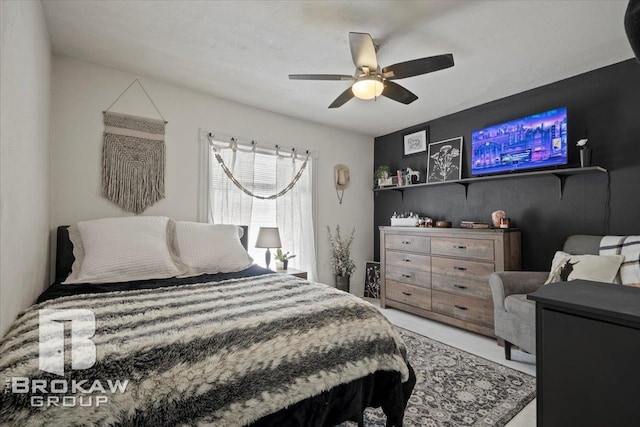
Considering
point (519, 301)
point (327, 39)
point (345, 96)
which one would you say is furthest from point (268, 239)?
point (519, 301)

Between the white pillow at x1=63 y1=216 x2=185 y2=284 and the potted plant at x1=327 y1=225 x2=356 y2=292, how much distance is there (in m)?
2.35

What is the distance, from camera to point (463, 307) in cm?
314

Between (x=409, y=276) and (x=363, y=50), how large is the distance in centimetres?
267

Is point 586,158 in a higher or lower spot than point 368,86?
lower

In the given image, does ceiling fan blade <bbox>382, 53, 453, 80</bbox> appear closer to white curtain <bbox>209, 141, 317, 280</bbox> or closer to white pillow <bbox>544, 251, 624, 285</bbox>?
white pillow <bbox>544, 251, 624, 285</bbox>

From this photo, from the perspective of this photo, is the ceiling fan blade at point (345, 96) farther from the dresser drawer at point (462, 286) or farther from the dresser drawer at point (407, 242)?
the dresser drawer at point (462, 286)

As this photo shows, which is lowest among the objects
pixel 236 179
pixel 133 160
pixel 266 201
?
pixel 266 201

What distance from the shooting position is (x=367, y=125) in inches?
169

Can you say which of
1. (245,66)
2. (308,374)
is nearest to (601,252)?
(308,374)

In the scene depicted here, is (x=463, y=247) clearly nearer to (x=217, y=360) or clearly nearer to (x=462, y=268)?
(x=462, y=268)

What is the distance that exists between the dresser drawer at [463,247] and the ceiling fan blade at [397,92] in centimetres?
161

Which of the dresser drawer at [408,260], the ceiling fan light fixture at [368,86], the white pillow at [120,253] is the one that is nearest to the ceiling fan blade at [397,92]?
the ceiling fan light fixture at [368,86]

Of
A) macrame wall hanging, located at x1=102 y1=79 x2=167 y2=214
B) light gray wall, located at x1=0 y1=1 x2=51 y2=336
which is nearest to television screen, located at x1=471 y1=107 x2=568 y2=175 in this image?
macrame wall hanging, located at x1=102 y1=79 x2=167 y2=214

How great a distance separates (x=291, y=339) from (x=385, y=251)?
9.73ft
